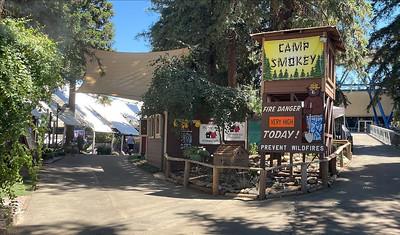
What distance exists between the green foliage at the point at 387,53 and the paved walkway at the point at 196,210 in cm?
1298

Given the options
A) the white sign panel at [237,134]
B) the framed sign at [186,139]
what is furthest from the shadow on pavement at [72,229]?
the white sign panel at [237,134]

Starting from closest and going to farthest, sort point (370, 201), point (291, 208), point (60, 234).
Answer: point (60, 234) → point (291, 208) → point (370, 201)

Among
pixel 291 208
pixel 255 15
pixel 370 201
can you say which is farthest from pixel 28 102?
pixel 255 15

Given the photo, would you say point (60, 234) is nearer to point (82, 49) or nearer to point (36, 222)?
point (36, 222)

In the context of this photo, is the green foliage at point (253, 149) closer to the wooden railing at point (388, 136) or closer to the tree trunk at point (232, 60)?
the tree trunk at point (232, 60)

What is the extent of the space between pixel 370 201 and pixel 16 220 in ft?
24.7

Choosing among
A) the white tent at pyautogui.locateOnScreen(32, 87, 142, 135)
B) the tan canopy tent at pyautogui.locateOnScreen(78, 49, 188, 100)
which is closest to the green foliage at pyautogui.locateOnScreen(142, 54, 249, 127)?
the tan canopy tent at pyautogui.locateOnScreen(78, 49, 188, 100)

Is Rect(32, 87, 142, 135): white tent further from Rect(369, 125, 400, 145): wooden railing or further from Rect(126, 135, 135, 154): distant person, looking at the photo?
Rect(369, 125, 400, 145): wooden railing

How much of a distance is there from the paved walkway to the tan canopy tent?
7.74 m

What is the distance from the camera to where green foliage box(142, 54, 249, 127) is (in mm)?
16208

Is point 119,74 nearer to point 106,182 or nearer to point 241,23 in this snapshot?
point 241,23

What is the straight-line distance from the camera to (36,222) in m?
8.94

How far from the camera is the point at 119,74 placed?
73.1 feet

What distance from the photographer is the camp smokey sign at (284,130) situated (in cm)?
1369
